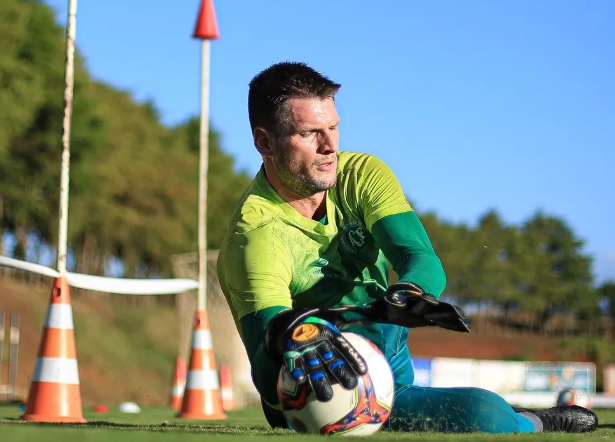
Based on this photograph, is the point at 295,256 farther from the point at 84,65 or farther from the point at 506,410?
the point at 84,65

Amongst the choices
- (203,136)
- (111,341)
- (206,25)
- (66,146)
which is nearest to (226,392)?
(203,136)

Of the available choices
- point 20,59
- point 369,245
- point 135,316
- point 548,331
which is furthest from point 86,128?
point 548,331

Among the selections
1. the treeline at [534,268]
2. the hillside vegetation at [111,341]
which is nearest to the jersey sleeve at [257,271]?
the hillside vegetation at [111,341]

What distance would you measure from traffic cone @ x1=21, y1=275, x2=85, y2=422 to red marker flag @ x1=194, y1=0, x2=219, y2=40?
6.23m

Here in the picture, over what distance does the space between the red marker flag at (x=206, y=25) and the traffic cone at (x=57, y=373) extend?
6229 millimetres

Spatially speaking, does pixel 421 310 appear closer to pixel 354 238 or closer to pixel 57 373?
pixel 354 238

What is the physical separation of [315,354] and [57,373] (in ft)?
13.5

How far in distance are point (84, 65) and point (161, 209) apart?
9.59 m

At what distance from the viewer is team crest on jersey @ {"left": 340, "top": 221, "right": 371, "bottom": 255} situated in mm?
6020

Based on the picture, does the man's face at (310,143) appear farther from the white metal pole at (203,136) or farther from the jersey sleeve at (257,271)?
the white metal pole at (203,136)

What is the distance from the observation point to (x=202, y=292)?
13.5m

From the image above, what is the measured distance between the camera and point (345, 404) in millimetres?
5129

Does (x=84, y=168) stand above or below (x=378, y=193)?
above

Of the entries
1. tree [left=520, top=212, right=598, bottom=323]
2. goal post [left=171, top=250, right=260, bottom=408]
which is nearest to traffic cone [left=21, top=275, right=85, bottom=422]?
goal post [left=171, top=250, right=260, bottom=408]
